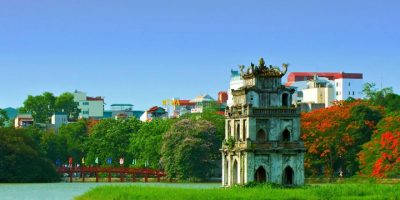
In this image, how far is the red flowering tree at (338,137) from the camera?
116 m

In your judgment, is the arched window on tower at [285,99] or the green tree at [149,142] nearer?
the arched window on tower at [285,99]

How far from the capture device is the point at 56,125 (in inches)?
7736

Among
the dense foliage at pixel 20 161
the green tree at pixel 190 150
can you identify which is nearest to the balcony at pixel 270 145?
the green tree at pixel 190 150

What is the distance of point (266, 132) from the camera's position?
71812mm

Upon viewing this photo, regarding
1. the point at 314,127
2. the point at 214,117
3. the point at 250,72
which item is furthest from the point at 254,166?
A: the point at 214,117

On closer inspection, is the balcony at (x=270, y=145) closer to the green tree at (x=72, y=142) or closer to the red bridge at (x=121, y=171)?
the red bridge at (x=121, y=171)

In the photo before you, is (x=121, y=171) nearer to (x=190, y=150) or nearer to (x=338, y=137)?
(x=190, y=150)

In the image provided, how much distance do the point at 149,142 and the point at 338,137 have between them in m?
29.4

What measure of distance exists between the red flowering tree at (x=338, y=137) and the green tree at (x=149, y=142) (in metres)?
22.9

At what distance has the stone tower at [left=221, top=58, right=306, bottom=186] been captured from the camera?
235 ft

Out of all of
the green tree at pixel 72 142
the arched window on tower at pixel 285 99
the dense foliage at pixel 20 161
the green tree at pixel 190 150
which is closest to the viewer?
the arched window on tower at pixel 285 99

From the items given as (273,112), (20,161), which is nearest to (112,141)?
(20,161)

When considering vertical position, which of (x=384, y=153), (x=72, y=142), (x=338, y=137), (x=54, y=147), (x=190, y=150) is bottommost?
(x=384, y=153)

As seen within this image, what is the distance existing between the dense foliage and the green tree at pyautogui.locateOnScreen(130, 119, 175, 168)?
13.3 meters
